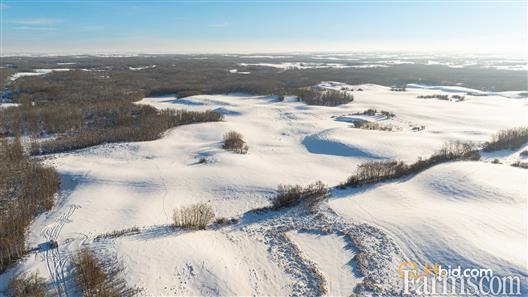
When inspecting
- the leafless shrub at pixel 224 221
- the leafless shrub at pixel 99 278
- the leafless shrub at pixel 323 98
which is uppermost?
the leafless shrub at pixel 323 98

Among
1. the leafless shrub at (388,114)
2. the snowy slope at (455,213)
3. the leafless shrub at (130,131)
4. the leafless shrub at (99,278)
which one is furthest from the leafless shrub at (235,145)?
the leafless shrub at (388,114)

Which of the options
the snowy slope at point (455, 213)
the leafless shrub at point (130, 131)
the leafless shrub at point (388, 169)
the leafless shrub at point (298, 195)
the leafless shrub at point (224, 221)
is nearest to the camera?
the snowy slope at point (455, 213)

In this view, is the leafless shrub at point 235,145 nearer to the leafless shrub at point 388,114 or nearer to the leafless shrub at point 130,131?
the leafless shrub at point 130,131

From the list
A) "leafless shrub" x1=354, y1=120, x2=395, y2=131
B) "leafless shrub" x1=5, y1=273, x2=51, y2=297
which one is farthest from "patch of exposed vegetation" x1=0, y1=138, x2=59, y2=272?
"leafless shrub" x1=354, y1=120, x2=395, y2=131

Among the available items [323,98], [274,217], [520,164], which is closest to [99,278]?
[274,217]

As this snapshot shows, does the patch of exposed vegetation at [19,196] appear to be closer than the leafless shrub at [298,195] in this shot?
Yes

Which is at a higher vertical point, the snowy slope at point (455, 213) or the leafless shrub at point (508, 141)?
the leafless shrub at point (508, 141)
